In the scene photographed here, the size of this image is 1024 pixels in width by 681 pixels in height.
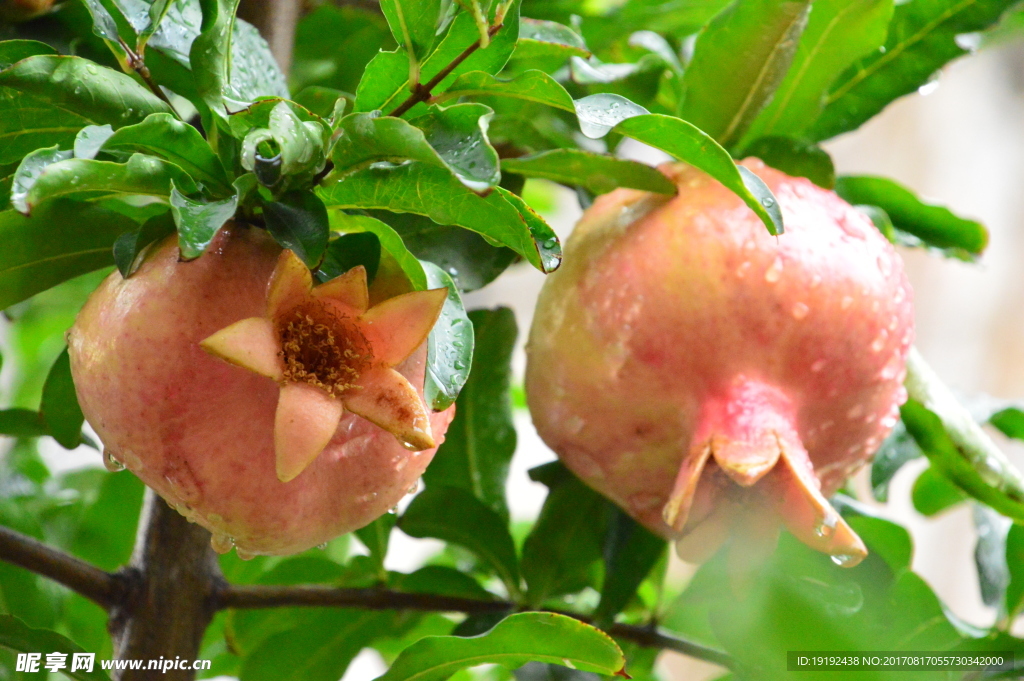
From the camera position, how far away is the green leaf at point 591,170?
19.1 inches

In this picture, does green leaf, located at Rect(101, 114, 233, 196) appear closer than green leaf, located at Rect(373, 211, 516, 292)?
Yes

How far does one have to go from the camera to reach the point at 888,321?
1.52 feet

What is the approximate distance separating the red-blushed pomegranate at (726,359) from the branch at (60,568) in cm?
26

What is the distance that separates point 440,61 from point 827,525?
0.89 feet

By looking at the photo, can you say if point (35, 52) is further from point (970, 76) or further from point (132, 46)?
point (970, 76)

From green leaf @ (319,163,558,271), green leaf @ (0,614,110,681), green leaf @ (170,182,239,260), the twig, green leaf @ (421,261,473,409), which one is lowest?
green leaf @ (0,614,110,681)

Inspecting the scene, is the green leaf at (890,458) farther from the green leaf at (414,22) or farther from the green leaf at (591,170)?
the green leaf at (414,22)

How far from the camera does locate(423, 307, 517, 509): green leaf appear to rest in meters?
0.61

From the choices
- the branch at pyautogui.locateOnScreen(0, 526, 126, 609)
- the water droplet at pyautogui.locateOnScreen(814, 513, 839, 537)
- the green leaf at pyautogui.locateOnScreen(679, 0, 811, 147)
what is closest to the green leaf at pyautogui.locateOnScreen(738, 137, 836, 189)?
the green leaf at pyautogui.locateOnScreen(679, 0, 811, 147)

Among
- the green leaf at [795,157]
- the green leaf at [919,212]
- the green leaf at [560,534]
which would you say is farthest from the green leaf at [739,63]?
the green leaf at [560,534]

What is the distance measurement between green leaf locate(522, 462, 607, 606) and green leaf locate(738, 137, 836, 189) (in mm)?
→ 232

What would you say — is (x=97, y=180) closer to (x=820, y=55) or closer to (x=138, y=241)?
(x=138, y=241)

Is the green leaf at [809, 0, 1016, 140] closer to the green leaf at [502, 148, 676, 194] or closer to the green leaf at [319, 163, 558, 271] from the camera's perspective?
the green leaf at [502, 148, 676, 194]

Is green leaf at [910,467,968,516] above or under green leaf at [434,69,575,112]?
under
